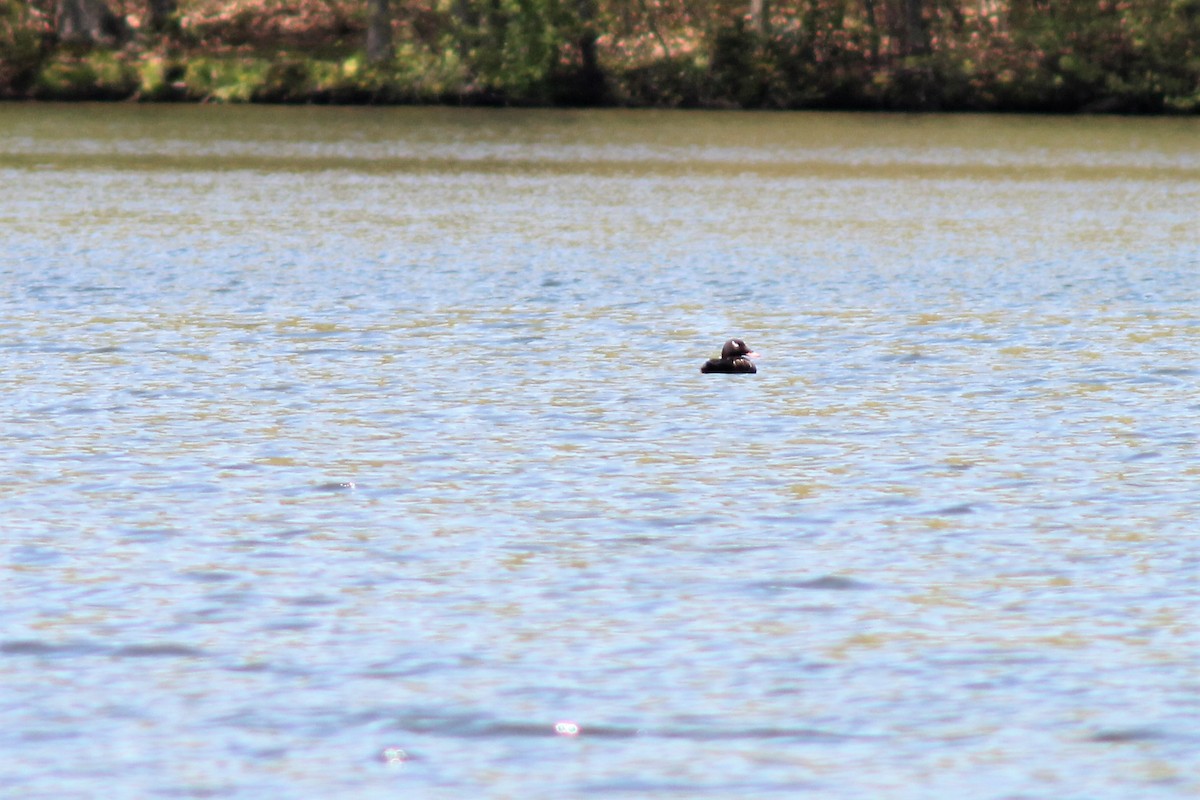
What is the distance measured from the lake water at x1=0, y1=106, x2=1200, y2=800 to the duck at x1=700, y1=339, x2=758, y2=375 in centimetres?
23

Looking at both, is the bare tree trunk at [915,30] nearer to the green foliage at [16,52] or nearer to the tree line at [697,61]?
the tree line at [697,61]

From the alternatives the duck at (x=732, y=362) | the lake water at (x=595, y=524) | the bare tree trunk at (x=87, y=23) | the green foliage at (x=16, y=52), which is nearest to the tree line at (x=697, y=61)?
the green foliage at (x=16, y=52)

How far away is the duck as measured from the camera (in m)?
15.9

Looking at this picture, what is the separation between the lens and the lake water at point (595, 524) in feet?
23.5

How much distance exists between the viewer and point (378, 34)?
76062mm

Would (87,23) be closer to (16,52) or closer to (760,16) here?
(16,52)

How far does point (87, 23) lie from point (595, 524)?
71735 millimetres

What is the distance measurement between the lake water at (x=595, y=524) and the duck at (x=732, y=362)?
9.0 inches

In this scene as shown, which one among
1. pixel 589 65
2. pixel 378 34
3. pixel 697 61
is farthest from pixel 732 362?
pixel 378 34

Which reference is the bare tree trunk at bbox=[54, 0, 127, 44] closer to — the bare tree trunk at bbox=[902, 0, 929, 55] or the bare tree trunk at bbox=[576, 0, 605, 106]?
the bare tree trunk at bbox=[576, 0, 605, 106]

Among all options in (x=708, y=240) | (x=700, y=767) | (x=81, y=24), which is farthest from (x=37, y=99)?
(x=700, y=767)

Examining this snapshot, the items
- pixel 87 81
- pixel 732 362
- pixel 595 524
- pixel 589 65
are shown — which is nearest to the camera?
pixel 595 524

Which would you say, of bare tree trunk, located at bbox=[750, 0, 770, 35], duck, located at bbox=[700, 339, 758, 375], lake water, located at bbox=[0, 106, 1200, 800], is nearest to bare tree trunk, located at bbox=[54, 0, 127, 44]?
bare tree trunk, located at bbox=[750, 0, 770, 35]

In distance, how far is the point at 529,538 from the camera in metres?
10.2
